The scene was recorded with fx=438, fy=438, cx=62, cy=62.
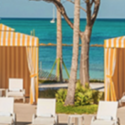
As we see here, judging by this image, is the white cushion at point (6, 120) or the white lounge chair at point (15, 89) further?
the white lounge chair at point (15, 89)

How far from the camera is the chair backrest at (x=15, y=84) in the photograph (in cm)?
1475

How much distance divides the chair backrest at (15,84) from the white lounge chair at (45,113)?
391cm

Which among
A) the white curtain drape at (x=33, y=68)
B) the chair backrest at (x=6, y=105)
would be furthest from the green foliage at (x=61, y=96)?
the chair backrest at (x=6, y=105)

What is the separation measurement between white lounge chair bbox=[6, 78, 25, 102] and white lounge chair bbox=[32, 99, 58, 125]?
3464 mm

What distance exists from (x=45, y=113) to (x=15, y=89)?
412 cm

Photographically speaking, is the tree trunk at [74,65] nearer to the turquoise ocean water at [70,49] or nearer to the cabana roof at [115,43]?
the cabana roof at [115,43]

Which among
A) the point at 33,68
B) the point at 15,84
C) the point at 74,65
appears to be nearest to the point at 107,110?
the point at 74,65

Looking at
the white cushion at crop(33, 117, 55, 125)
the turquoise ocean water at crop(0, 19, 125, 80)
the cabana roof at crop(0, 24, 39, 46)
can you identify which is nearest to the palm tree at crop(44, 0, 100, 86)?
the cabana roof at crop(0, 24, 39, 46)

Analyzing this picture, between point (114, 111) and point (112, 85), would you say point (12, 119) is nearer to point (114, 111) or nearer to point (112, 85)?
point (114, 111)

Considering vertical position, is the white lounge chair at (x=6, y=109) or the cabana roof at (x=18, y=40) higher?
the cabana roof at (x=18, y=40)

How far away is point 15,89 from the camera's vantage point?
14.7 metres

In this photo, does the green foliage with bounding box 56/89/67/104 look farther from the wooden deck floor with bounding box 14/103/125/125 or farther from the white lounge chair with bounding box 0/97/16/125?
the white lounge chair with bounding box 0/97/16/125

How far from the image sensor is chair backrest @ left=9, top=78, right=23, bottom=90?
48.4ft

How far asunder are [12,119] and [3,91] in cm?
534
